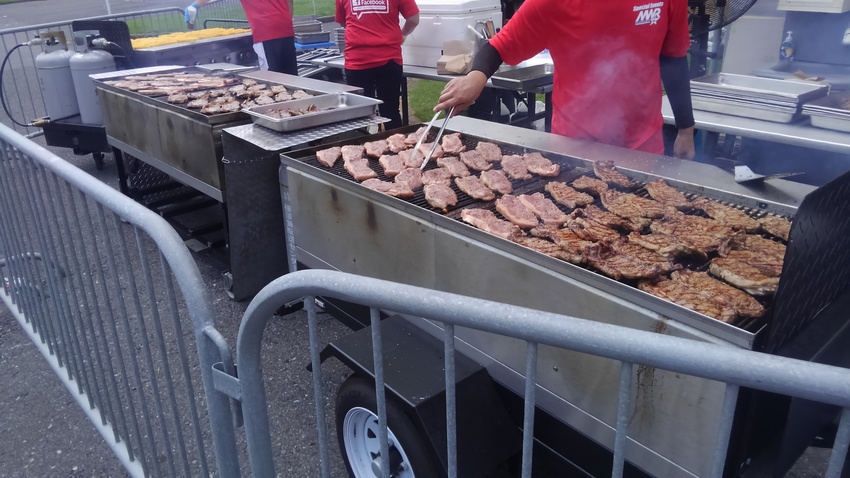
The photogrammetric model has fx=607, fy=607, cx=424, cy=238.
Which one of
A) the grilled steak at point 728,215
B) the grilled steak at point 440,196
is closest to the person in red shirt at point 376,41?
the grilled steak at point 440,196

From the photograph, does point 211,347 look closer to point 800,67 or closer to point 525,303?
point 525,303

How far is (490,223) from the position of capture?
249 cm

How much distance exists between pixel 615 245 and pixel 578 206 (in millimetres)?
566

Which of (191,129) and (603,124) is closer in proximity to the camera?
(603,124)

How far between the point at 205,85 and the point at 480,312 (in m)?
5.10

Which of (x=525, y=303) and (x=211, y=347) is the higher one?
(x=211, y=347)

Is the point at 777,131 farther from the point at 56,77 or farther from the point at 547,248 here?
the point at 56,77

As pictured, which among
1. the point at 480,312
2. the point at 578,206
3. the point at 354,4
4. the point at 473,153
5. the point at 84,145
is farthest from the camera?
the point at 84,145

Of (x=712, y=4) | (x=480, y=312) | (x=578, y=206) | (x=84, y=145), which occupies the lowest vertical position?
(x=84, y=145)

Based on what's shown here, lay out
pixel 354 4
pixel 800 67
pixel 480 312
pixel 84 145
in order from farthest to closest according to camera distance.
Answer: pixel 84 145 < pixel 354 4 < pixel 800 67 < pixel 480 312

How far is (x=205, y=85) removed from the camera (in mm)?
5559

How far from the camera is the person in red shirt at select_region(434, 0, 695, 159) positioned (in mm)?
3242

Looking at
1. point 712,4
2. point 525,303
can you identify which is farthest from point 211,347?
point 712,4

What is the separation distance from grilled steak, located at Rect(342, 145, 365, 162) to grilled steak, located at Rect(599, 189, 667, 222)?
4.63 feet
